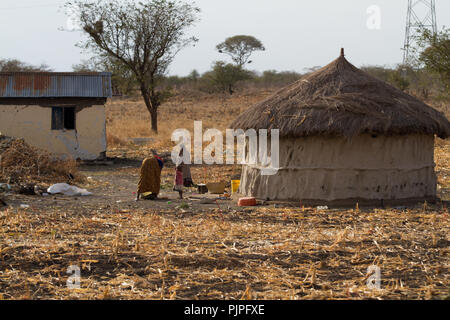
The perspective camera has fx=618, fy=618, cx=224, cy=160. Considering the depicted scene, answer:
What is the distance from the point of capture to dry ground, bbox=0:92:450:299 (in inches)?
211

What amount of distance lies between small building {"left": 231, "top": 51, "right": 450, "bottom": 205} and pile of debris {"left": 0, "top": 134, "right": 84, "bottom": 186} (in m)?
5.19

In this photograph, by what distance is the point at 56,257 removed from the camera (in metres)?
6.50

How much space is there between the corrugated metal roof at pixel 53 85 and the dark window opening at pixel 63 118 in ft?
1.79

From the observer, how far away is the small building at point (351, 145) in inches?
411

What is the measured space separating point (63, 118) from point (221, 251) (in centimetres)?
1345

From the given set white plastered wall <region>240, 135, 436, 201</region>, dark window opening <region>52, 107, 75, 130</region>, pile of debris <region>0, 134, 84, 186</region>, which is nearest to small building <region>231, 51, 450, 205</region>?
white plastered wall <region>240, 135, 436, 201</region>

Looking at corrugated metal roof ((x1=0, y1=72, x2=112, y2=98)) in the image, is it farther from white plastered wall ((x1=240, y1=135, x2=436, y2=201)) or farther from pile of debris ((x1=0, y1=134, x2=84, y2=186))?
white plastered wall ((x1=240, y1=135, x2=436, y2=201))

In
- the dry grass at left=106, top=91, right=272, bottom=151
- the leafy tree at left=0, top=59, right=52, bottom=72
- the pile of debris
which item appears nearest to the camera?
the pile of debris

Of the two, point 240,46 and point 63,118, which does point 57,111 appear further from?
point 240,46

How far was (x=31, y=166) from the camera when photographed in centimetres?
1405

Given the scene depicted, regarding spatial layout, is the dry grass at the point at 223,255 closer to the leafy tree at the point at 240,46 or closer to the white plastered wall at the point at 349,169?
the white plastered wall at the point at 349,169

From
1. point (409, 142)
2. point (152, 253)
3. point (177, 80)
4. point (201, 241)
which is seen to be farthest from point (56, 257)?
point (177, 80)

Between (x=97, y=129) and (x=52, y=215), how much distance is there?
9.97 metres

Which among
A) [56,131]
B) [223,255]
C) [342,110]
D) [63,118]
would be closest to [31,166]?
[56,131]
